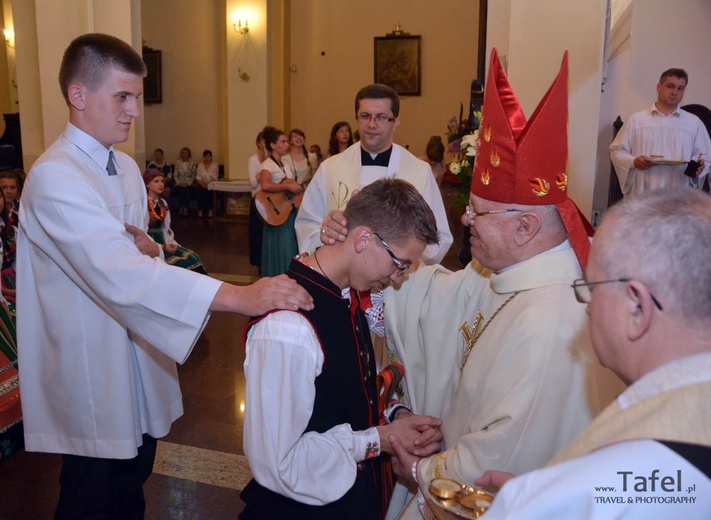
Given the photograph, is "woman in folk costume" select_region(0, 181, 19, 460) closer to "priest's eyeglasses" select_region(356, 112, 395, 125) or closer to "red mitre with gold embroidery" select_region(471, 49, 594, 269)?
"priest's eyeglasses" select_region(356, 112, 395, 125)

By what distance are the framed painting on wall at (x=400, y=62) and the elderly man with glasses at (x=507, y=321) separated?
36.9 feet

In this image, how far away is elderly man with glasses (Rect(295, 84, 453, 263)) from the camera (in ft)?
12.6

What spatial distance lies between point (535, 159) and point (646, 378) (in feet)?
3.28

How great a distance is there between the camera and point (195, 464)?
3.25 meters

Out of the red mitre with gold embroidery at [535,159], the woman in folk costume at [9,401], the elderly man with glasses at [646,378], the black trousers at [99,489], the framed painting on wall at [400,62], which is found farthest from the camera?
the framed painting on wall at [400,62]

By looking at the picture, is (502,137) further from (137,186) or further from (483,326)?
(137,186)

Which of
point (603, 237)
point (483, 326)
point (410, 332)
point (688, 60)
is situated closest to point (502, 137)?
point (483, 326)

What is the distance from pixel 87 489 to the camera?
2.13 meters

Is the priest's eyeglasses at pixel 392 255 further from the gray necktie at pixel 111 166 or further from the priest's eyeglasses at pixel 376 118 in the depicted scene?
the priest's eyeglasses at pixel 376 118

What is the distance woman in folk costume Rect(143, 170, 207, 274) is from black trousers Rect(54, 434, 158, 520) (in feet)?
11.3

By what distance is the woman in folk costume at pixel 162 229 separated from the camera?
18.5 ft

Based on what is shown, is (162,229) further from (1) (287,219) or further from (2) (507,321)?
(2) (507,321)

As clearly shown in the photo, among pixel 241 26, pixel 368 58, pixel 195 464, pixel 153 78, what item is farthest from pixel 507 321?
pixel 153 78

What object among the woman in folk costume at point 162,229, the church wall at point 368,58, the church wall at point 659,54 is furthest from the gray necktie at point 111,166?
the church wall at point 368,58
